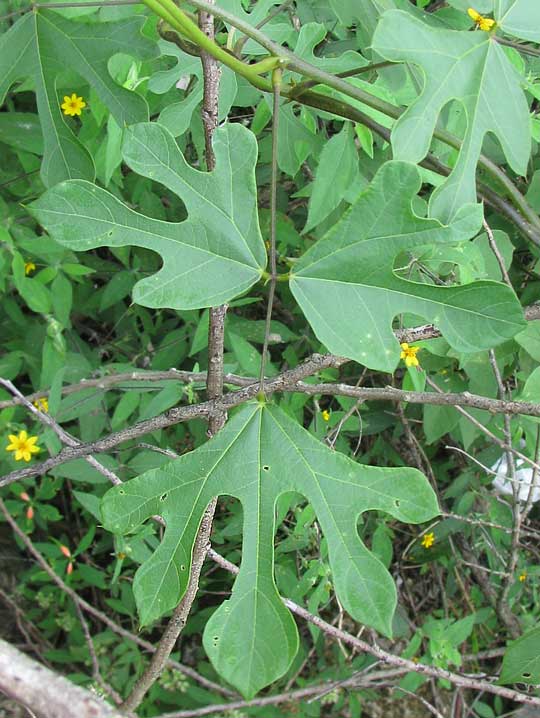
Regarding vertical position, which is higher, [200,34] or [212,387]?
[200,34]

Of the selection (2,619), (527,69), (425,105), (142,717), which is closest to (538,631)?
(425,105)

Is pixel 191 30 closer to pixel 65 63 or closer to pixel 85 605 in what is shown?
pixel 65 63

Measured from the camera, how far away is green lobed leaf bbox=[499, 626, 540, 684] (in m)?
1.12

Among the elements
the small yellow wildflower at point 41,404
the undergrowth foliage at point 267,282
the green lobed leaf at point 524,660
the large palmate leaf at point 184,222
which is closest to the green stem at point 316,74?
the undergrowth foliage at point 267,282

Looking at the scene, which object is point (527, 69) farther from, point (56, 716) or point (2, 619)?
point (2, 619)

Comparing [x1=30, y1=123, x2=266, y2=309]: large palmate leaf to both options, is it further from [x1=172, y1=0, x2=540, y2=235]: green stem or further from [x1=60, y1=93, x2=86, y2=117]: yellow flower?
[x1=60, y1=93, x2=86, y2=117]: yellow flower

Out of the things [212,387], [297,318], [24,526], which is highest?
[212,387]

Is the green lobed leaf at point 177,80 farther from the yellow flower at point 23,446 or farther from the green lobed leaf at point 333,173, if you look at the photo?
the yellow flower at point 23,446

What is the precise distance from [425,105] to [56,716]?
0.83 m

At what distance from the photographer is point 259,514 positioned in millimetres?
955

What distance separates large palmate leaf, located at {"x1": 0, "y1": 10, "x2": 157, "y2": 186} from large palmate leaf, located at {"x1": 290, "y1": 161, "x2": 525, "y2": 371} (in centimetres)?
42

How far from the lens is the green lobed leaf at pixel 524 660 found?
112 cm

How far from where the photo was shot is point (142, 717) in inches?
85.0

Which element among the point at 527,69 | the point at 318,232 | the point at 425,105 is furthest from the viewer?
the point at 318,232
